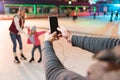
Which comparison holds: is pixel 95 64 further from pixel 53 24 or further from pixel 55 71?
pixel 53 24

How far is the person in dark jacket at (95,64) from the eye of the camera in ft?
1.39

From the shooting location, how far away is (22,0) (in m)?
25.8

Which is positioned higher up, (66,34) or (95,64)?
(95,64)

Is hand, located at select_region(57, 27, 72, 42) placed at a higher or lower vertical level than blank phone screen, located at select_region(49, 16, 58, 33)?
lower

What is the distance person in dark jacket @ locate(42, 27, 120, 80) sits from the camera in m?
0.42

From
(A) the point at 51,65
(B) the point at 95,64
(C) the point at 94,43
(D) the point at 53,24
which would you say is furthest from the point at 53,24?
(B) the point at 95,64

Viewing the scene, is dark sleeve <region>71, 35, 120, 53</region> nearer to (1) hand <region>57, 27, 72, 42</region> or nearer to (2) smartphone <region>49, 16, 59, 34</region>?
(1) hand <region>57, 27, 72, 42</region>

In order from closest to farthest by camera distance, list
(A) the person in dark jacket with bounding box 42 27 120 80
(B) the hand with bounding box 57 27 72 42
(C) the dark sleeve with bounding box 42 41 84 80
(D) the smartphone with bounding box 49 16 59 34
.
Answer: (A) the person in dark jacket with bounding box 42 27 120 80, (C) the dark sleeve with bounding box 42 41 84 80, (B) the hand with bounding box 57 27 72 42, (D) the smartphone with bounding box 49 16 59 34

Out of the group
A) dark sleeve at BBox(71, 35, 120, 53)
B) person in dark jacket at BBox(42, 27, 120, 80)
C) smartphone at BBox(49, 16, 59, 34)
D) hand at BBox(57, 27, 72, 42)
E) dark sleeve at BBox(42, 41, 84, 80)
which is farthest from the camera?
smartphone at BBox(49, 16, 59, 34)

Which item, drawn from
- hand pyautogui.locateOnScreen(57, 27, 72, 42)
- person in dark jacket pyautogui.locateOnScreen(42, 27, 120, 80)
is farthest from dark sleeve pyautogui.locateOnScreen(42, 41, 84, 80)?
hand pyautogui.locateOnScreen(57, 27, 72, 42)

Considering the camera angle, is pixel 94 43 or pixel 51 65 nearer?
pixel 51 65

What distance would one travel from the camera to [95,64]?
0.46 meters

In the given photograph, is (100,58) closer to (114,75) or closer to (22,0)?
(114,75)

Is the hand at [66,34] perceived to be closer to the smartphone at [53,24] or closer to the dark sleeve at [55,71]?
the smartphone at [53,24]
